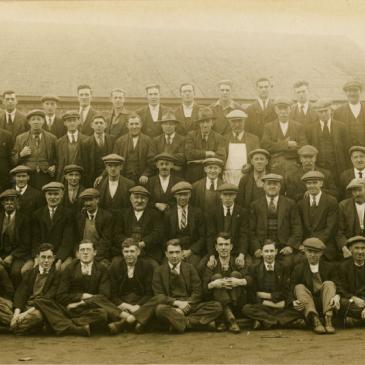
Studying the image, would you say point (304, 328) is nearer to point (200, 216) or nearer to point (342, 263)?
point (342, 263)

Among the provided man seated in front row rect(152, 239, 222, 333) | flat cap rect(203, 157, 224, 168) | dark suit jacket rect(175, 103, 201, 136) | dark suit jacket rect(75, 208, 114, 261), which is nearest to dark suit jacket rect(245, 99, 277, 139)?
dark suit jacket rect(175, 103, 201, 136)

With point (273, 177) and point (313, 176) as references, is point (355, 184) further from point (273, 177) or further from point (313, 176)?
point (273, 177)

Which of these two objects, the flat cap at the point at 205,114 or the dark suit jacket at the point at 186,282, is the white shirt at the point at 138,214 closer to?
the dark suit jacket at the point at 186,282

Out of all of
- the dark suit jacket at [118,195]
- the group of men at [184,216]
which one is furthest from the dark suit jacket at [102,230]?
the dark suit jacket at [118,195]

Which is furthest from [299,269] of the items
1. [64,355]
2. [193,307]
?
[64,355]

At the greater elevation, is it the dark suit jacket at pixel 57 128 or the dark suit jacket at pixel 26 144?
the dark suit jacket at pixel 57 128
